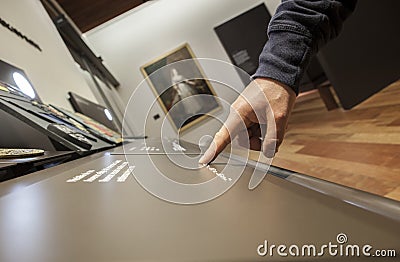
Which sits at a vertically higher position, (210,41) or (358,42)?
(210,41)

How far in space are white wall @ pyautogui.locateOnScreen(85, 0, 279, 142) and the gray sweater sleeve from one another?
558 centimetres

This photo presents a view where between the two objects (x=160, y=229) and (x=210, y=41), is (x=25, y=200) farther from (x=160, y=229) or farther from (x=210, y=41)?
(x=210, y=41)

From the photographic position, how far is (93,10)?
5.15 m

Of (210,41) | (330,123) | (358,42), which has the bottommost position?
(330,123)

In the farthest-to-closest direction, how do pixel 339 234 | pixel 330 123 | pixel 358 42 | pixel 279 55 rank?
pixel 358 42
pixel 330 123
pixel 279 55
pixel 339 234

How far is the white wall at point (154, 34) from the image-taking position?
6.19 metres

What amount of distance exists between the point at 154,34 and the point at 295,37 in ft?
19.4

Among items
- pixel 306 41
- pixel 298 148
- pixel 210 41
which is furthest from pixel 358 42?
pixel 210 41

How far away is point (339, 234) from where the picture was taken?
0.60 ft

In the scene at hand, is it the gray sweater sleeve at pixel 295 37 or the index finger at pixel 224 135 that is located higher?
the gray sweater sleeve at pixel 295 37

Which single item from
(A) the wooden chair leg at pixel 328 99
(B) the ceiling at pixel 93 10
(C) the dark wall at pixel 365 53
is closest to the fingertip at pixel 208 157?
(C) the dark wall at pixel 365 53

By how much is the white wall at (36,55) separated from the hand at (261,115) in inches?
33.4

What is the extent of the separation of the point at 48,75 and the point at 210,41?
482 centimetres

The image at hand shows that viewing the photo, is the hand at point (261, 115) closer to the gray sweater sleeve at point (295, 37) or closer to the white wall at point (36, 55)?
the gray sweater sleeve at point (295, 37)
